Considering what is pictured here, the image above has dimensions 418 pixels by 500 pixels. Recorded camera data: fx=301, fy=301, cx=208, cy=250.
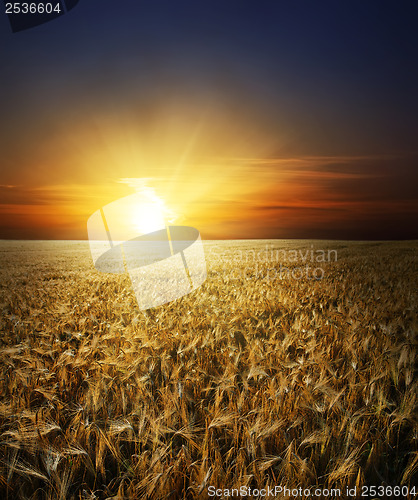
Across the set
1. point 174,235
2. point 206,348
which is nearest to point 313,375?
point 206,348

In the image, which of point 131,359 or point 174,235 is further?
point 174,235

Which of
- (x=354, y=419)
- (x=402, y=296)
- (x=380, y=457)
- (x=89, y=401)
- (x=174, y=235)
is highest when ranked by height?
(x=174, y=235)

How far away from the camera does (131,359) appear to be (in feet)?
9.93

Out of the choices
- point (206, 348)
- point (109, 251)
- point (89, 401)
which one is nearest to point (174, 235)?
point (206, 348)

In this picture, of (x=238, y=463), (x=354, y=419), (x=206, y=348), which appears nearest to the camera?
(x=238, y=463)

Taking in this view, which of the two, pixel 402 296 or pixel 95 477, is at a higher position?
pixel 95 477

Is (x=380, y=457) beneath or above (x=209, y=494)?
beneath

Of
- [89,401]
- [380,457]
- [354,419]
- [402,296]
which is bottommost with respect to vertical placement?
[402,296]

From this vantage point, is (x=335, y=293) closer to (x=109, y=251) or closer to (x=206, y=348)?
(x=206, y=348)

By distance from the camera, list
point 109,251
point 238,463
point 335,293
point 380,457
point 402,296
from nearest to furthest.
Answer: point 238,463, point 380,457, point 402,296, point 335,293, point 109,251

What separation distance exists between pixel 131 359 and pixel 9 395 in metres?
1.03

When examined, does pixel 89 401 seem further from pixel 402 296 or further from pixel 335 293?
pixel 402 296

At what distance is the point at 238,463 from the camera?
5.20 feet

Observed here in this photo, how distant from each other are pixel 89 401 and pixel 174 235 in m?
13.5
